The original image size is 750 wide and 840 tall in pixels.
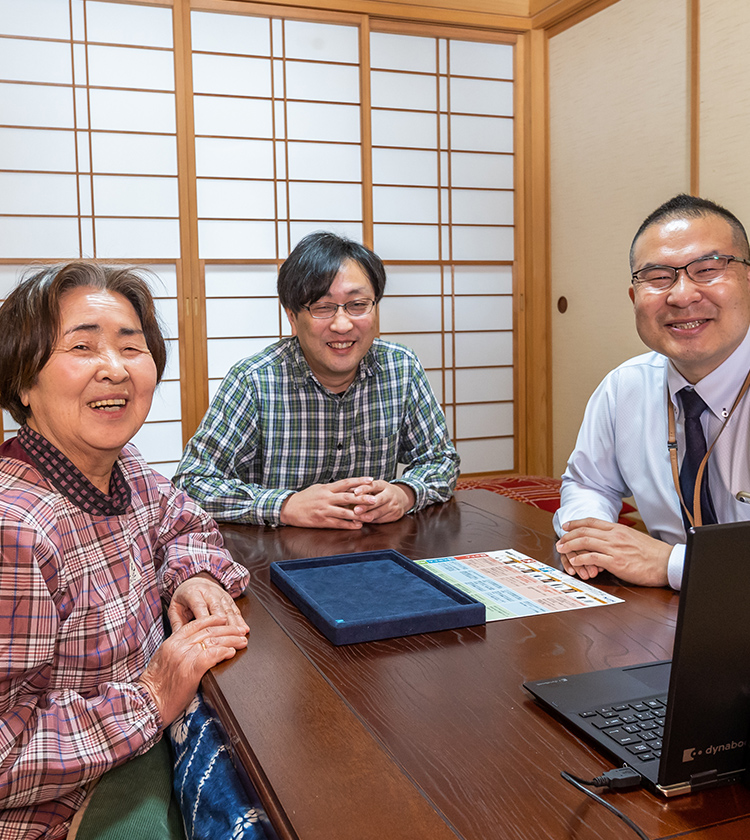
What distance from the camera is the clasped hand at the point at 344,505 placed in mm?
1840

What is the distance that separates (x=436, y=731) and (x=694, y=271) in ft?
3.71

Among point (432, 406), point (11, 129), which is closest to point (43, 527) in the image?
point (432, 406)

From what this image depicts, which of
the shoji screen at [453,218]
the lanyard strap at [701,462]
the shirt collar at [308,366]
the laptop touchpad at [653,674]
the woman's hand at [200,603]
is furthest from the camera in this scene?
the shoji screen at [453,218]

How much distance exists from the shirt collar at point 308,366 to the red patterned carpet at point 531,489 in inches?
36.8

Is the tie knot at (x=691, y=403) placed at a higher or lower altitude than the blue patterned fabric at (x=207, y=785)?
higher

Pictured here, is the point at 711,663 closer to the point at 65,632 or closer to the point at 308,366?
the point at 65,632

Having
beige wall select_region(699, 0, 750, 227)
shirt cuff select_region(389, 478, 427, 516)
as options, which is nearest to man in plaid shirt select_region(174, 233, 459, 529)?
shirt cuff select_region(389, 478, 427, 516)

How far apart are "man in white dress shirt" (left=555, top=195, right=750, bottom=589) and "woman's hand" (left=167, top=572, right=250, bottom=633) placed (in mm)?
633

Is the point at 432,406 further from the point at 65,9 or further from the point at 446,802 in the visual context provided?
the point at 65,9

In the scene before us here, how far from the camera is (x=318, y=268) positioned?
2164 millimetres

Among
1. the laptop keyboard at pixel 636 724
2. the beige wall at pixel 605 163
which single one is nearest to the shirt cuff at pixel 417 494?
the laptop keyboard at pixel 636 724

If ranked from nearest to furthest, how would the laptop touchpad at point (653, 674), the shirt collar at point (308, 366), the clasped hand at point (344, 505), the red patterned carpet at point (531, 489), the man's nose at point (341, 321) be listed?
the laptop touchpad at point (653, 674) < the clasped hand at point (344, 505) < the man's nose at point (341, 321) < the shirt collar at point (308, 366) < the red patterned carpet at point (531, 489)

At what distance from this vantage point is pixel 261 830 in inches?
33.4

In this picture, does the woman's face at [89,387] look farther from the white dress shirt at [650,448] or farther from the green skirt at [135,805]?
the white dress shirt at [650,448]
